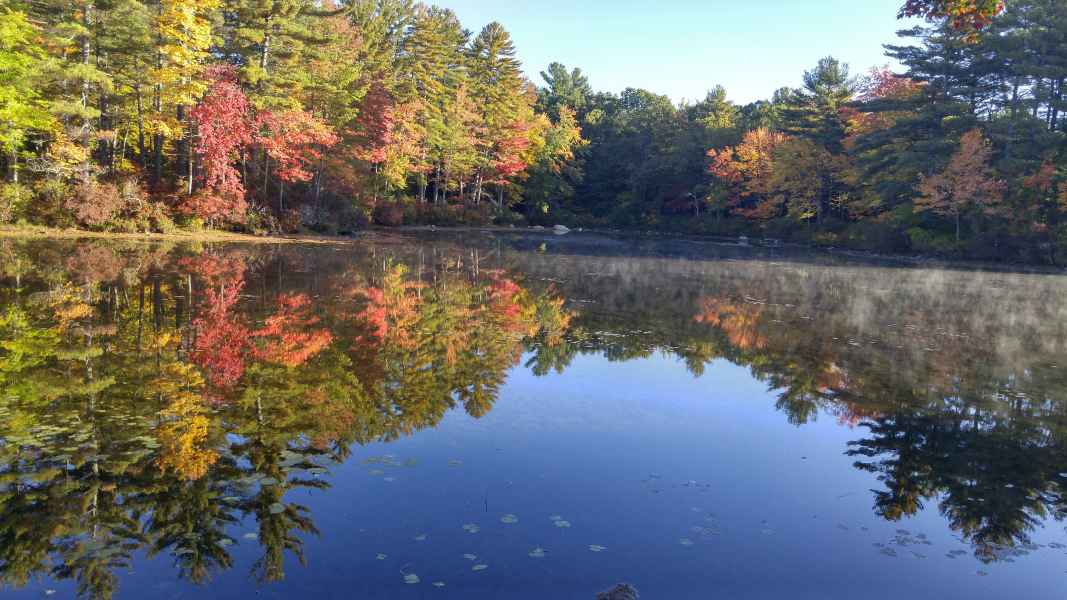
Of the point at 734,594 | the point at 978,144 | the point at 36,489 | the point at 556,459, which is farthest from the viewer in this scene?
the point at 978,144

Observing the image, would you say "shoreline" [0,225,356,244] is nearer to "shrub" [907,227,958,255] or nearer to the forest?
the forest

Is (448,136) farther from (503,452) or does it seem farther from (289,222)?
(503,452)

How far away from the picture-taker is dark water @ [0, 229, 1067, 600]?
191 inches

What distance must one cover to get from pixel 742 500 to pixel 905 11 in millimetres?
6118

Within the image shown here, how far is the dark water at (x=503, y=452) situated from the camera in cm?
486

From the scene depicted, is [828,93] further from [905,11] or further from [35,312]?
[35,312]

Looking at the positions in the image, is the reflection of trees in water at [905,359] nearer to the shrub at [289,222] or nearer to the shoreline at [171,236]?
the shoreline at [171,236]

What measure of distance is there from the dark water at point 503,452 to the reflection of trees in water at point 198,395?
36mm

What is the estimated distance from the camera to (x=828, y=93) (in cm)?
5356

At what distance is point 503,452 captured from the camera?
716cm

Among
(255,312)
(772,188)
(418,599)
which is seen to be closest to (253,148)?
(255,312)

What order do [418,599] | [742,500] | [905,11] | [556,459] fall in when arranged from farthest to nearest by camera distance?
1. [905,11]
2. [556,459]
3. [742,500]
4. [418,599]

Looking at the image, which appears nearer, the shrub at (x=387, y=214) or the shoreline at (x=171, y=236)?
the shoreline at (x=171, y=236)

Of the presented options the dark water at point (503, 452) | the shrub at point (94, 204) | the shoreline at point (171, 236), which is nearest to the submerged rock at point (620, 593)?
the dark water at point (503, 452)
